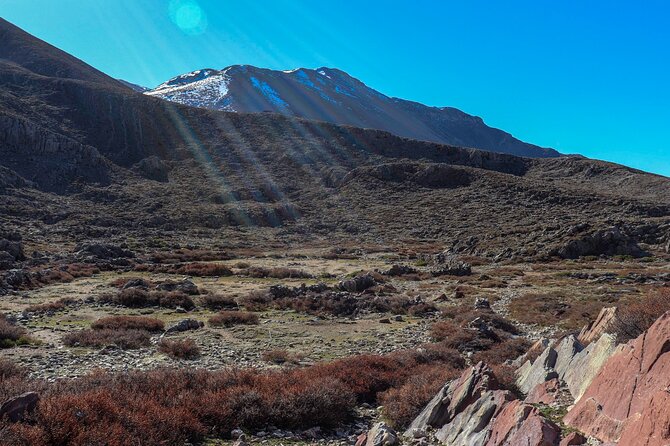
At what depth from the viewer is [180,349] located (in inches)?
609

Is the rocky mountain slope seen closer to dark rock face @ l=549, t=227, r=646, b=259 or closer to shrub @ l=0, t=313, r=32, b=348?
dark rock face @ l=549, t=227, r=646, b=259

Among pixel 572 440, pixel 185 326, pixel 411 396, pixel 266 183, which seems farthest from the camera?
pixel 266 183

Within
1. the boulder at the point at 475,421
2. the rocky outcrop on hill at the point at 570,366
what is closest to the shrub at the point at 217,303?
the rocky outcrop on hill at the point at 570,366

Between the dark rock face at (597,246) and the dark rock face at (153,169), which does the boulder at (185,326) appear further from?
the dark rock face at (153,169)

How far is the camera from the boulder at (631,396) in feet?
17.0

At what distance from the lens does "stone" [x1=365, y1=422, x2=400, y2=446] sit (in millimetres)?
8109

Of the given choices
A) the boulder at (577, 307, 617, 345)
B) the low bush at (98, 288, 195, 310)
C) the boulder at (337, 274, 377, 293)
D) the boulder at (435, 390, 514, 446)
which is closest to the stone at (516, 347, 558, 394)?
the boulder at (577, 307, 617, 345)

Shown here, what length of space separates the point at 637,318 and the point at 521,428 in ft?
24.2

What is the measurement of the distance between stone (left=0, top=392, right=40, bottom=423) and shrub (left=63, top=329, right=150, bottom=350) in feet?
30.0

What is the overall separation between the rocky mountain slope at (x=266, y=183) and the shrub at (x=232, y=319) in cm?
3707

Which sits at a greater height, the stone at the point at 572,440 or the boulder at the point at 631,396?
the boulder at the point at 631,396

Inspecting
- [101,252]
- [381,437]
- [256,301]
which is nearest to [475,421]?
[381,437]

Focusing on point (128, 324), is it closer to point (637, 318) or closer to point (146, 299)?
point (146, 299)

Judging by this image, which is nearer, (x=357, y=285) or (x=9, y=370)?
(x=9, y=370)
